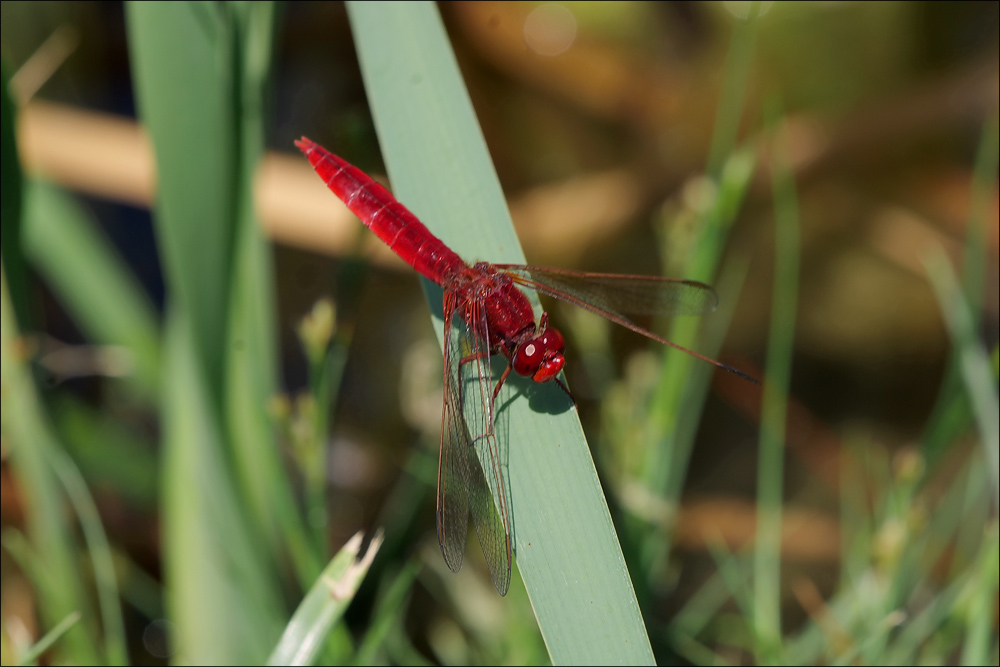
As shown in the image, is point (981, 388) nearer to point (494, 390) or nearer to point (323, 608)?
point (494, 390)

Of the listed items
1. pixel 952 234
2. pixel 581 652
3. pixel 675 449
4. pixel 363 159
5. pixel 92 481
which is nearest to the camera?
pixel 581 652

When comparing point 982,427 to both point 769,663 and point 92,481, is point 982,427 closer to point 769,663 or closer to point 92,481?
point 769,663

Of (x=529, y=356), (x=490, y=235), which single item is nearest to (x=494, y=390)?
(x=529, y=356)

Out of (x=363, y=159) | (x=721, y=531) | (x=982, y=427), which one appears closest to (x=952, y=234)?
(x=721, y=531)

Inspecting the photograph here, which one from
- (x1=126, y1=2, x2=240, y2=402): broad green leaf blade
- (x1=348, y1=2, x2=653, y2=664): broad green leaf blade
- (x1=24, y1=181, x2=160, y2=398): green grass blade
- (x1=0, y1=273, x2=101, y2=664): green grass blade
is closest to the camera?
(x1=348, y1=2, x2=653, y2=664): broad green leaf blade

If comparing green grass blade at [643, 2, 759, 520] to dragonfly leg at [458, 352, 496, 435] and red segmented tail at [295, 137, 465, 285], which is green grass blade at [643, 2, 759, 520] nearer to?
dragonfly leg at [458, 352, 496, 435]

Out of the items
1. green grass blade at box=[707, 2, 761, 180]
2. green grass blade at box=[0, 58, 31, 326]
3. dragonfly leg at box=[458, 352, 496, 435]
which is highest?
green grass blade at box=[707, 2, 761, 180]

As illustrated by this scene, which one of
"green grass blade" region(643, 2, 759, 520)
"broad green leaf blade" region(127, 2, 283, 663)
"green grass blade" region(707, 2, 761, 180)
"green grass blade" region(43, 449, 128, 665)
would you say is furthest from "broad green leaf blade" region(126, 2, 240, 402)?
"green grass blade" region(707, 2, 761, 180)

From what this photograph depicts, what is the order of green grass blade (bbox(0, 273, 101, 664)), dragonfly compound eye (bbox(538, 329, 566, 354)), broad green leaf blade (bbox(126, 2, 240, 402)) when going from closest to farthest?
broad green leaf blade (bbox(126, 2, 240, 402)) < dragonfly compound eye (bbox(538, 329, 566, 354)) < green grass blade (bbox(0, 273, 101, 664))
